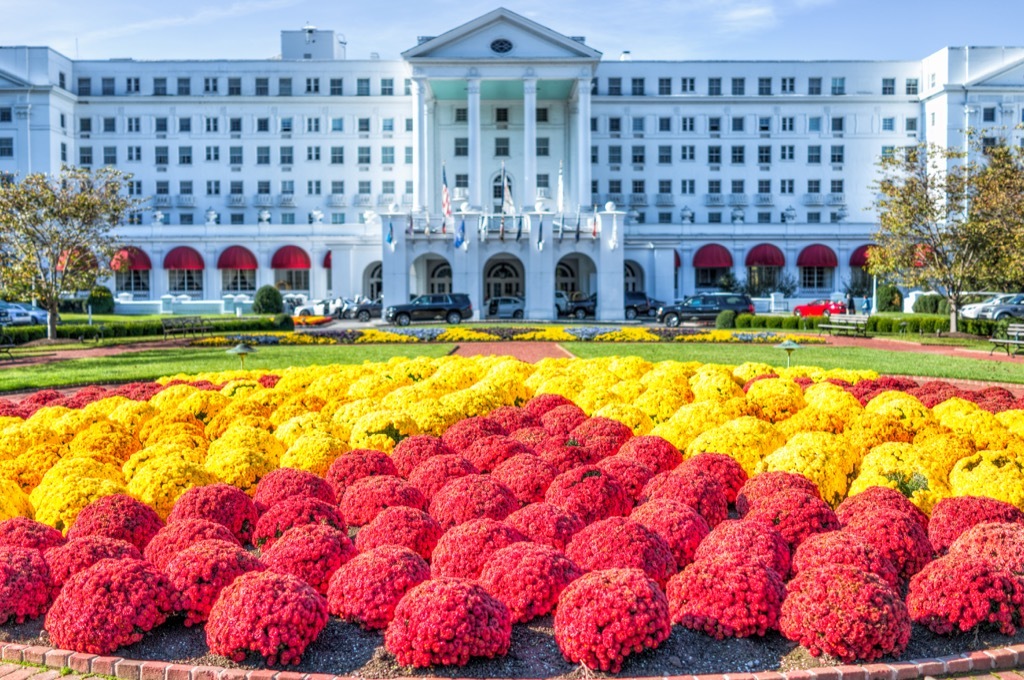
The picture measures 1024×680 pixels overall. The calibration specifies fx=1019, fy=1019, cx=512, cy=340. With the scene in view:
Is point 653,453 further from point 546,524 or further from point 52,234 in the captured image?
point 52,234

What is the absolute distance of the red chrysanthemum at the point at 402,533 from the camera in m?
8.27

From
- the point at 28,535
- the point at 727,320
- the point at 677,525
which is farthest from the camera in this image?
the point at 727,320

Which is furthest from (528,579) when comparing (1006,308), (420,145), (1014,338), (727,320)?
(420,145)

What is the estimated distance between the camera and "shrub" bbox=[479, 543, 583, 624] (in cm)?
713

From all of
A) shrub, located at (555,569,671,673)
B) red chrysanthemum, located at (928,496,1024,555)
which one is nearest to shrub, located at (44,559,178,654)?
shrub, located at (555,569,671,673)

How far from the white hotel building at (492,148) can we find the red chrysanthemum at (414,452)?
61869 millimetres

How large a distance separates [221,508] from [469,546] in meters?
2.42

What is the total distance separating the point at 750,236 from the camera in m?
76.1

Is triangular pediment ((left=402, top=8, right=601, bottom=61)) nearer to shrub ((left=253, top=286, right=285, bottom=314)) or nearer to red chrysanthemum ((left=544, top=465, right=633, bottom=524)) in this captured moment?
shrub ((left=253, top=286, right=285, bottom=314))

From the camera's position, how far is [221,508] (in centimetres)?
884

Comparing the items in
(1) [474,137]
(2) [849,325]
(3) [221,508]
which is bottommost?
(3) [221,508]

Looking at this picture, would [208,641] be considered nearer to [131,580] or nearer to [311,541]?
[131,580]

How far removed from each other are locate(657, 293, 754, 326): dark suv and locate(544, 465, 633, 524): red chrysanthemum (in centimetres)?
4200

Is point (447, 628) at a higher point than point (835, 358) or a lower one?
lower
